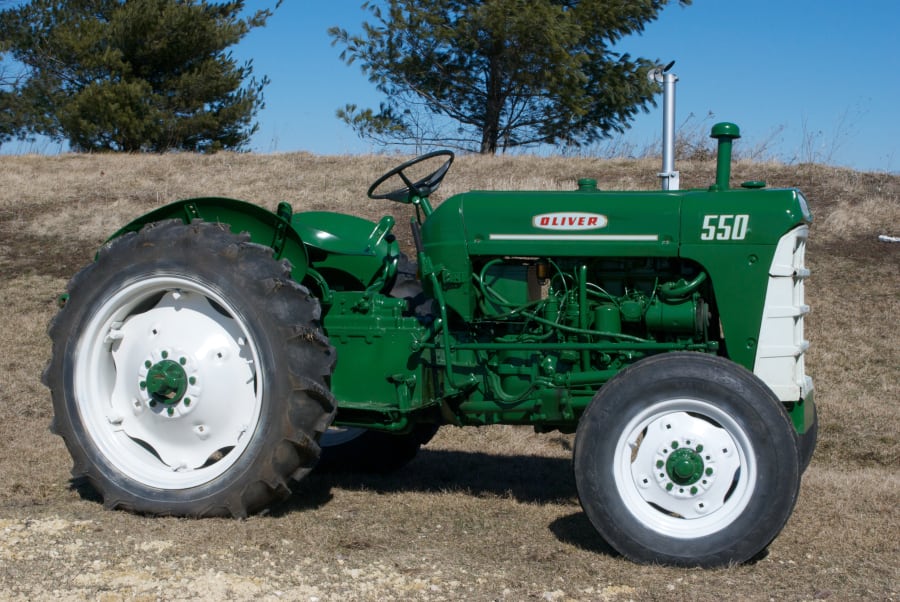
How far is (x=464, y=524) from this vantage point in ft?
15.7

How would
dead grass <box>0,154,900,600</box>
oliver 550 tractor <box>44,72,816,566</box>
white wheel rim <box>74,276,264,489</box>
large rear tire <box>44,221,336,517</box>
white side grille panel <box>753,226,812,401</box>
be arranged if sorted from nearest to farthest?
dead grass <box>0,154,900,600</box>, oliver 550 tractor <box>44,72,816,566</box>, white side grille panel <box>753,226,812,401</box>, large rear tire <box>44,221,336,517</box>, white wheel rim <box>74,276,264,489</box>

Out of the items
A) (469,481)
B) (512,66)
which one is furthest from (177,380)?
(512,66)

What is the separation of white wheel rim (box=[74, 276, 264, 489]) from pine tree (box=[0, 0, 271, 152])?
15.3m

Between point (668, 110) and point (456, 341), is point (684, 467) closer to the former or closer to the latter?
point (456, 341)

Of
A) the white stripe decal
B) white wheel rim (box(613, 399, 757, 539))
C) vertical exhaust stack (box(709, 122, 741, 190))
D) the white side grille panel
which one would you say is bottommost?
white wheel rim (box(613, 399, 757, 539))

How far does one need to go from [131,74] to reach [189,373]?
16751mm

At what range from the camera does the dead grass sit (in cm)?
386

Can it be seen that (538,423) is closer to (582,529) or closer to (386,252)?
(582,529)

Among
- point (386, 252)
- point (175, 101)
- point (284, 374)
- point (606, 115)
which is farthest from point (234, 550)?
point (175, 101)

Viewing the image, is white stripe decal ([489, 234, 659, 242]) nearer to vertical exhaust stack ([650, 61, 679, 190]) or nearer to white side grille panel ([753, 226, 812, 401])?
white side grille panel ([753, 226, 812, 401])

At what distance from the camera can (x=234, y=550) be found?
425 cm

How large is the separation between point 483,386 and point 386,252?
3.49 ft

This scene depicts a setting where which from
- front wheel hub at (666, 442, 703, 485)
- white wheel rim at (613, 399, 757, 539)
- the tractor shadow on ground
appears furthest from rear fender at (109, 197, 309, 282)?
front wheel hub at (666, 442, 703, 485)

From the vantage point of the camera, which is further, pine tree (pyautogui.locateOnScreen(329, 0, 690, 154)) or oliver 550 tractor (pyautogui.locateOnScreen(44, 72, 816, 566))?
pine tree (pyautogui.locateOnScreen(329, 0, 690, 154))
